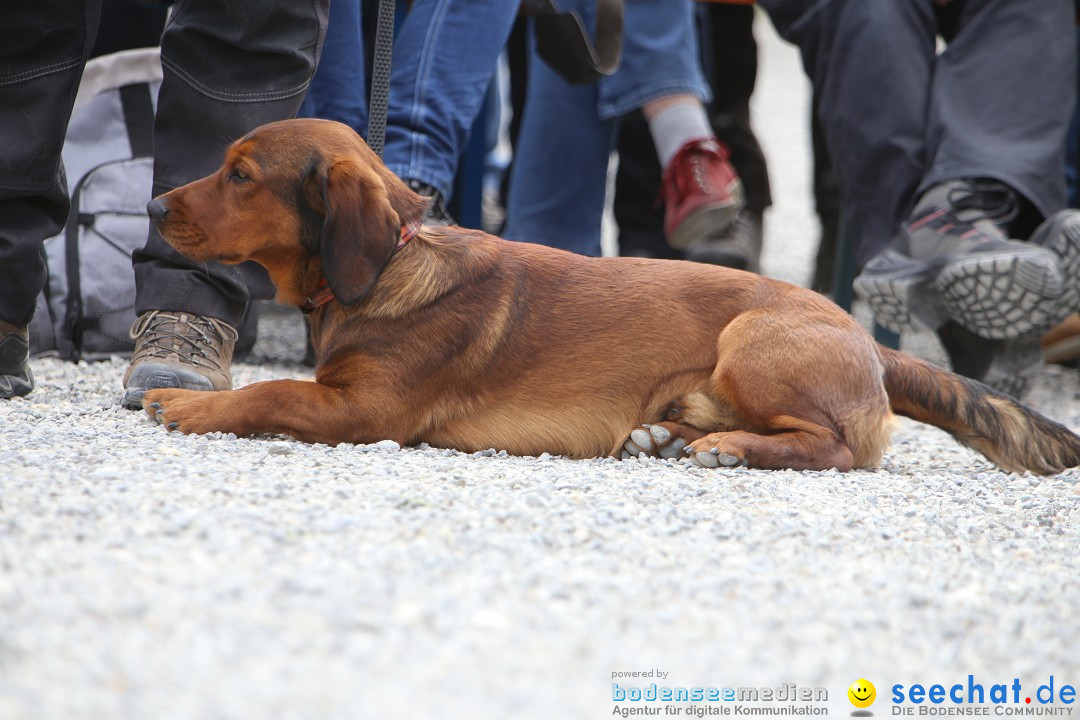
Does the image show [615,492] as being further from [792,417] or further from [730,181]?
[730,181]

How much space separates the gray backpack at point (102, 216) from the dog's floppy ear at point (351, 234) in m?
1.67

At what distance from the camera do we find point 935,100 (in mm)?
4457

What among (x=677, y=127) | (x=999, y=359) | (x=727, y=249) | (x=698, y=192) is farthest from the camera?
(x=727, y=249)

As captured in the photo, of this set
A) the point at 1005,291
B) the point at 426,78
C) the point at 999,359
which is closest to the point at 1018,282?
the point at 1005,291

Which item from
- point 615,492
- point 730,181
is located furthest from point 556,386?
point 730,181

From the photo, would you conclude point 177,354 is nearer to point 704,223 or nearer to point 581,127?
point 704,223

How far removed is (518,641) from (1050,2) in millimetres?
4070

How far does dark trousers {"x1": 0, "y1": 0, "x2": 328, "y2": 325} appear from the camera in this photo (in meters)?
2.98

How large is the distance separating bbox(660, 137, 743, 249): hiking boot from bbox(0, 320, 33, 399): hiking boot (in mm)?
2755

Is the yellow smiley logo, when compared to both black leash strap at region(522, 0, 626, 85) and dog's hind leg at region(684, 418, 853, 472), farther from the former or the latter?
black leash strap at region(522, 0, 626, 85)

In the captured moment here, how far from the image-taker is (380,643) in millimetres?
1473

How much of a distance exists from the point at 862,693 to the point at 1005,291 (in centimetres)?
263

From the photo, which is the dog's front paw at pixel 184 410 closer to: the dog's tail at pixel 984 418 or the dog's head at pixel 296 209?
the dog's head at pixel 296 209

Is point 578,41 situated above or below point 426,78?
above
